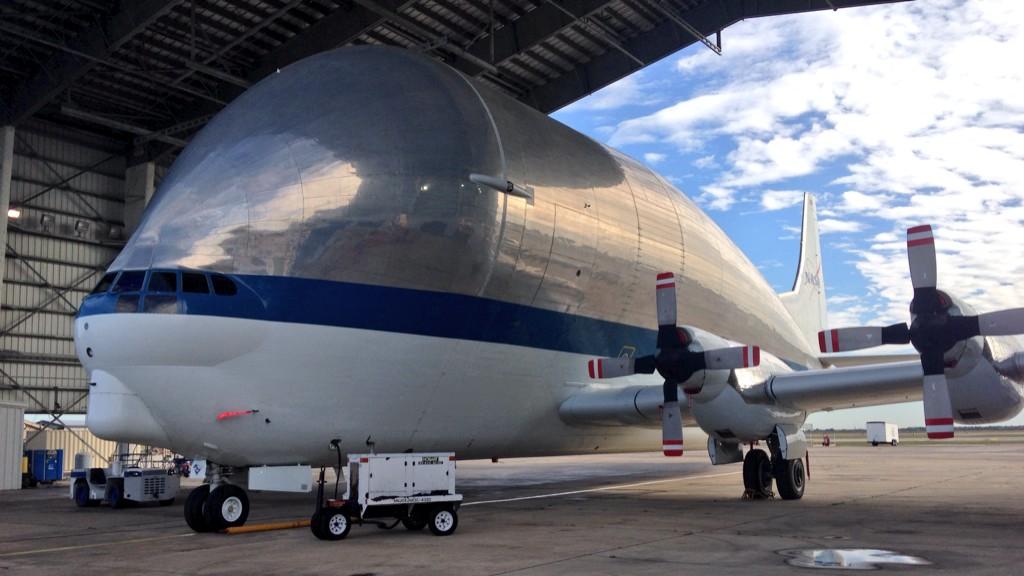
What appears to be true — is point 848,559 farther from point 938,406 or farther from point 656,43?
point 656,43

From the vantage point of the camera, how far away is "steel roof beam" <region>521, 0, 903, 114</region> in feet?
91.5

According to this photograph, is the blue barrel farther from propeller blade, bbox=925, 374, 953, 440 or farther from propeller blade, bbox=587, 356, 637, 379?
propeller blade, bbox=925, 374, 953, 440

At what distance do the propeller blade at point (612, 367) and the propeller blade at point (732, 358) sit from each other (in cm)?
145

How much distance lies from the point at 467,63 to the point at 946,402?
21480mm

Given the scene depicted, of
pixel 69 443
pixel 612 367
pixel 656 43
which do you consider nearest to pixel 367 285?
pixel 612 367

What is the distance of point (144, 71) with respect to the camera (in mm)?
29047

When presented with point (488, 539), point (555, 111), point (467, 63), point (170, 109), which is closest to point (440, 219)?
point (488, 539)

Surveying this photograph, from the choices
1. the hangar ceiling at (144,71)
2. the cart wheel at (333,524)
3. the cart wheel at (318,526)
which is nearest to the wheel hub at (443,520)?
the cart wheel at (333,524)

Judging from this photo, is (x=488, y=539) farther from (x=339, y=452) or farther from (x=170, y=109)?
(x=170, y=109)

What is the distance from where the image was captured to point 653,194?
827 inches

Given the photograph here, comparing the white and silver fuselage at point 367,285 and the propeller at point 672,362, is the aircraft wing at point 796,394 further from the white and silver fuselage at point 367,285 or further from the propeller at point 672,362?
the propeller at point 672,362

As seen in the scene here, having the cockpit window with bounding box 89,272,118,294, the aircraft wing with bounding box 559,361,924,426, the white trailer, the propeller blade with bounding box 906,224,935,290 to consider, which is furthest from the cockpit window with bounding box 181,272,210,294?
the white trailer

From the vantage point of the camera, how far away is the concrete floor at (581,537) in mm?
10062

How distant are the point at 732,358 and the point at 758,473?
13.8 feet
